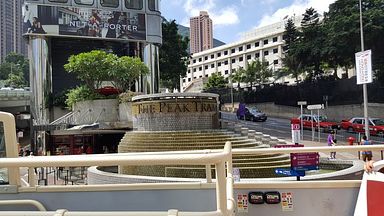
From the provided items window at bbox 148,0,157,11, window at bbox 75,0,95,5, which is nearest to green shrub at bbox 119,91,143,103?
window at bbox 75,0,95,5

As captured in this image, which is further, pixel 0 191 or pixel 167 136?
pixel 167 136

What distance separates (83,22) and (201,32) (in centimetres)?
15365

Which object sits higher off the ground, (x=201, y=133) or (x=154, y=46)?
(x=154, y=46)

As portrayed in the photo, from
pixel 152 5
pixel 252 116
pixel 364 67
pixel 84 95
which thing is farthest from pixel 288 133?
pixel 84 95

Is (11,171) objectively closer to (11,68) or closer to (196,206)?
(196,206)

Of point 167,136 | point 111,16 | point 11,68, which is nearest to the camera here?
point 167,136

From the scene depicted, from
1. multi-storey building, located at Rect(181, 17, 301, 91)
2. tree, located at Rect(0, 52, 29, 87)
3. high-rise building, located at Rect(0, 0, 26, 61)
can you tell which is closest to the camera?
tree, located at Rect(0, 52, 29, 87)

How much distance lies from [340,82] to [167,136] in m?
40.7

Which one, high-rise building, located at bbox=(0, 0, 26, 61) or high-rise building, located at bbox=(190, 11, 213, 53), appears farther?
high-rise building, located at bbox=(190, 11, 213, 53)

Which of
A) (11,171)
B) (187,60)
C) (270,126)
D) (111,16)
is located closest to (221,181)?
(11,171)

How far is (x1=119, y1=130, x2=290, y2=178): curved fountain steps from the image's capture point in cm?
1173

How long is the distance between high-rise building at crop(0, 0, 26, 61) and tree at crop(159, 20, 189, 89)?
2742 inches

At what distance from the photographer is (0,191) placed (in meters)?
3.21

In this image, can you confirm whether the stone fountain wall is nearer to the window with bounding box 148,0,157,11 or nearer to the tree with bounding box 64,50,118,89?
the tree with bounding box 64,50,118,89
